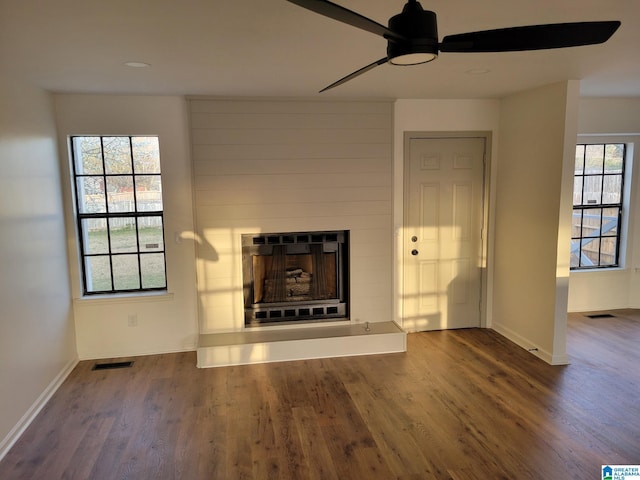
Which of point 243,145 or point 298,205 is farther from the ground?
point 243,145

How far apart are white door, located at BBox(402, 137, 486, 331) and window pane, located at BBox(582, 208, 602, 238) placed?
1566mm

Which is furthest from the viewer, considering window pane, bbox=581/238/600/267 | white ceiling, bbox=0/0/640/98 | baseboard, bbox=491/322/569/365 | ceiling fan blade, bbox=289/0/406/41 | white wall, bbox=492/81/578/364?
window pane, bbox=581/238/600/267

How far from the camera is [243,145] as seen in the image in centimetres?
420

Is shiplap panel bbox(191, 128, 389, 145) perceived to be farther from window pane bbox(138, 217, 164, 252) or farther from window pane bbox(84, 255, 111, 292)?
window pane bbox(84, 255, 111, 292)

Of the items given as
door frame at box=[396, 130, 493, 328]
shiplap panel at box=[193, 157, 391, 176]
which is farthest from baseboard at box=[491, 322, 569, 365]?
shiplap panel at box=[193, 157, 391, 176]

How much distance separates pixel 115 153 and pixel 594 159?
5371 millimetres

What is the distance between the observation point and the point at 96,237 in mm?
4180

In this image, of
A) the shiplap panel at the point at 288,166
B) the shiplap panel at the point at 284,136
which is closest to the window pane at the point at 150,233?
the shiplap panel at the point at 288,166

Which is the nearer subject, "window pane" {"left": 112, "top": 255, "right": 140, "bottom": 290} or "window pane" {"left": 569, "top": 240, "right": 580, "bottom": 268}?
"window pane" {"left": 112, "top": 255, "right": 140, "bottom": 290}

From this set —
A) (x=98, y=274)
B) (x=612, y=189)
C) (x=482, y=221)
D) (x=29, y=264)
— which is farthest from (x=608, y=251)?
(x=29, y=264)

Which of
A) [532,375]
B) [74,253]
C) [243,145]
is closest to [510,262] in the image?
[532,375]

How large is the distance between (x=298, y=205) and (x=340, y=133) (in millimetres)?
834

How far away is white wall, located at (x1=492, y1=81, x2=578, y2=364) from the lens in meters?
3.71

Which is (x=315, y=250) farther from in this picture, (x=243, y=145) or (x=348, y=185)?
(x=243, y=145)
